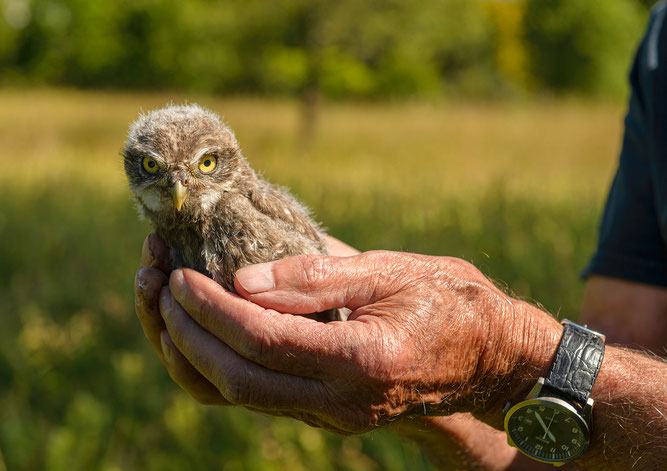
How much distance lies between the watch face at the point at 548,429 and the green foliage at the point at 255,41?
13.5 m

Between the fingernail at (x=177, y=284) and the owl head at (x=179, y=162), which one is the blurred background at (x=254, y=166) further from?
the fingernail at (x=177, y=284)

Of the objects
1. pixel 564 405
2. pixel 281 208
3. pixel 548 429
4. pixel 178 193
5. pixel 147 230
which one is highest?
pixel 178 193

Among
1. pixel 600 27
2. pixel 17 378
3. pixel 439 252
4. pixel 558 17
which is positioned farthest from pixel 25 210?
pixel 600 27

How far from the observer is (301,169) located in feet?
35.6

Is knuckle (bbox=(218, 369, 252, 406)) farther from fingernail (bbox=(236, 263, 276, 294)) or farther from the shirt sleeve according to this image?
the shirt sleeve

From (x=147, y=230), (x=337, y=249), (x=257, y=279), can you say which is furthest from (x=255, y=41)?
(x=257, y=279)

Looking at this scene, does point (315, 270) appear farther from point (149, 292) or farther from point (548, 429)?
point (548, 429)

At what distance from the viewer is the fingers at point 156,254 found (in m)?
2.30

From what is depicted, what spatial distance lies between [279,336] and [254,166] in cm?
332

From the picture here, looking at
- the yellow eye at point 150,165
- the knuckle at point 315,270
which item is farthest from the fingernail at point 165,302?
the knuckle at point 315,270

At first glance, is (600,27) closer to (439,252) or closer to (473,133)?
(473,133)

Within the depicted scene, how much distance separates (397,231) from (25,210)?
18.0 feet

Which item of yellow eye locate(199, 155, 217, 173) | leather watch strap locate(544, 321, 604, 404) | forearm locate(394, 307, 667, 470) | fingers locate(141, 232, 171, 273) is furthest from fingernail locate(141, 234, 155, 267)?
leather watch strap locate(544, 321, 604, 404)

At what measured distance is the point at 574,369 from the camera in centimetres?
199
